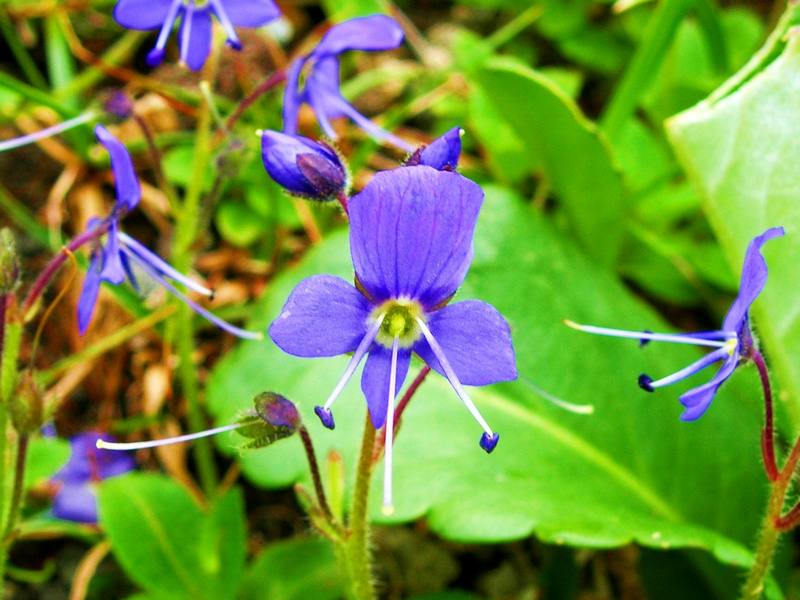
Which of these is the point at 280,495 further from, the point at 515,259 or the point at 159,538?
the point at 515,259

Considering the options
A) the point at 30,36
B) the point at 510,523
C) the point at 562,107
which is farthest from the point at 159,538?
the point at 30,36

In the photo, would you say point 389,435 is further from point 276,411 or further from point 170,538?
point 170,538

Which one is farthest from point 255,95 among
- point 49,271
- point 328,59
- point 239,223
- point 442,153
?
point 239,223

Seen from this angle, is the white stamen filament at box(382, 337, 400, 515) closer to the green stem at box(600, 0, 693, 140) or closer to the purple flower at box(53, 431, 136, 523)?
the purple flower at box(53, 431, 136, 523)

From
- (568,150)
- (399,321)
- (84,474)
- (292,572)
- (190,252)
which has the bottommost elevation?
(292,572)

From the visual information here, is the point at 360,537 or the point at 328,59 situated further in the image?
the point at 328,59

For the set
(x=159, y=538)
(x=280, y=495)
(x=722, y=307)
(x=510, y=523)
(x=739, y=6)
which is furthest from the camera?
(x=739, y=6)

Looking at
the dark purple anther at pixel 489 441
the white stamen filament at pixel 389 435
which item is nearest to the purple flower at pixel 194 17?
the white stamen filament at pixel 389 435
